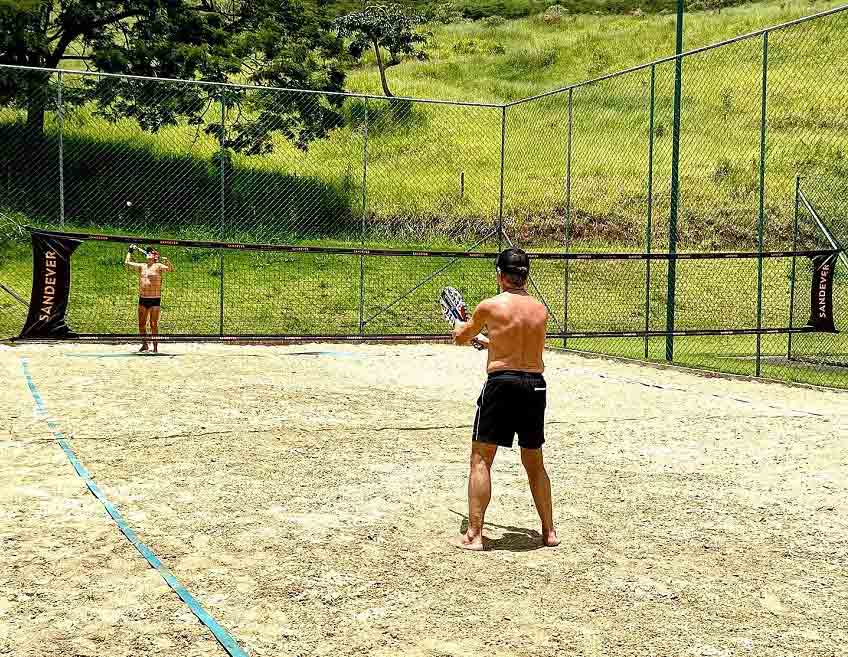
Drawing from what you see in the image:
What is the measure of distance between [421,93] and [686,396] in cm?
3958

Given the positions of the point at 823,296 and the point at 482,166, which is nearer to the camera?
the point at 823,296

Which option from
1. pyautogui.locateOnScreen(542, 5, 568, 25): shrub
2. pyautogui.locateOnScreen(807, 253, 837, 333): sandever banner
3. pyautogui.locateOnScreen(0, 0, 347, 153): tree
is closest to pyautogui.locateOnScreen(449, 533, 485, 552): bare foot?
pyautogui.locateOnScreen(807, 253, 837, 333): sandever banner

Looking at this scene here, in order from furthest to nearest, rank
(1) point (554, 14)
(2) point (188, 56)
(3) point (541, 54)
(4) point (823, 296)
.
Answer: (1) point (554, 14) → (3) point (541, 54) → (2) point (188, 56) → (4) point (823, 296)

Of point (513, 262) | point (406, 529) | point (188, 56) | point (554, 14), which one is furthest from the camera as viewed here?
point (554, 14)

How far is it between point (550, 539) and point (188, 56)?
72.0ft

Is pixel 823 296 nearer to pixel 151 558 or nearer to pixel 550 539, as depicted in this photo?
pixel 550 539

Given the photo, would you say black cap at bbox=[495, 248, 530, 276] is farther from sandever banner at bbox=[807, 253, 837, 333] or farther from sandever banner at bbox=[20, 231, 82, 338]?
sandever banner at bbox=[807, 253, 837, 333]

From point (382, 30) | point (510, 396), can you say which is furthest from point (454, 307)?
point (382, 30)

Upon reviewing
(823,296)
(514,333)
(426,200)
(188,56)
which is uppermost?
(188,56)

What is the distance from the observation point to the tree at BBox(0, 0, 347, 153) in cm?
2067

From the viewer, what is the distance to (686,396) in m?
11.9

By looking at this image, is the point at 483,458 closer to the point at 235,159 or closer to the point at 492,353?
the point at 492,353

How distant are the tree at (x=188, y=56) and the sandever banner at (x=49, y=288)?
1033 centimetres

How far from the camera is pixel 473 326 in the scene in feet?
19.1
